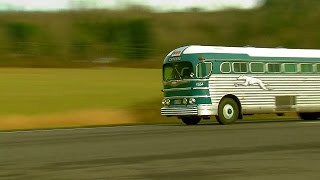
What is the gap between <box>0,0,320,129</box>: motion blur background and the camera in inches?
1278

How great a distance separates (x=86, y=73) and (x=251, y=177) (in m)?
31.2

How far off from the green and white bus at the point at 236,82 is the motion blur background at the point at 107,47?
6946 millimetres

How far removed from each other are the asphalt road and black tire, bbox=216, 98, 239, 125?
193 inches

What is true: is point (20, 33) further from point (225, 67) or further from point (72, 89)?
point (225, 67)

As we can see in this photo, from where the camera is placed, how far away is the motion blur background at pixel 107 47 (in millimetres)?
32469

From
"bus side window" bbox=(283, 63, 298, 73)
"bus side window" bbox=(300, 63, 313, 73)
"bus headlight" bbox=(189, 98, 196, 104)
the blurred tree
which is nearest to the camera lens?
"bus headlight" bbox=(189, 98, 196, 104)

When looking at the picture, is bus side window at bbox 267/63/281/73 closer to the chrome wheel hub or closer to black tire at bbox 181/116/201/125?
the chrome wheel hub

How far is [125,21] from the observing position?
5856cm

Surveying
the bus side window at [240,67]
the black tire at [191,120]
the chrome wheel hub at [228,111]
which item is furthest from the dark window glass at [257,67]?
the black tire at [191,120]

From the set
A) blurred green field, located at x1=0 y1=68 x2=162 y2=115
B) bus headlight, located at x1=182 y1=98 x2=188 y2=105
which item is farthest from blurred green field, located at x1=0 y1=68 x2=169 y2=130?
bus headlight, located at x1=182 y1=98 x2=188 y2=105

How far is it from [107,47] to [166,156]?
129 feet

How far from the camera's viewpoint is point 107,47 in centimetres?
5209

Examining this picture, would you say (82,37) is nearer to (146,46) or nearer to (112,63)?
(146,46)

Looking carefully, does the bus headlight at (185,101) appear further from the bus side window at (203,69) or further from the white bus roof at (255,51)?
the white bus roof at (255,51)
